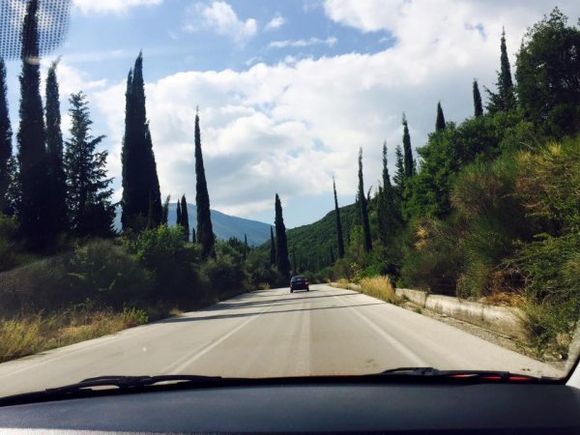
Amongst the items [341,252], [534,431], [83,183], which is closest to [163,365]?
[534,431]

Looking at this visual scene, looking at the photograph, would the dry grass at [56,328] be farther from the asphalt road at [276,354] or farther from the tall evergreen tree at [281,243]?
the tall evergreen tree at [281,243]

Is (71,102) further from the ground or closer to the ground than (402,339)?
further from the ground

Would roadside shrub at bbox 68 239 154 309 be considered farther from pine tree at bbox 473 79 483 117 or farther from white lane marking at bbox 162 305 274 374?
pine tree at bbox 473 79 483 117

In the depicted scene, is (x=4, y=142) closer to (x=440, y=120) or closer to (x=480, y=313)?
(x=480, y=313)

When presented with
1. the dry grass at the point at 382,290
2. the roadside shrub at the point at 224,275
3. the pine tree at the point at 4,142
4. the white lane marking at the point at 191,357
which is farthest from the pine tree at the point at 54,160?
Result: the white lane marking at the point at 191,357

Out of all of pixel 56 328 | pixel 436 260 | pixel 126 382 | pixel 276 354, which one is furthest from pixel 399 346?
pixel 56 328

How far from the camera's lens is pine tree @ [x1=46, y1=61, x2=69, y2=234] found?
A: 3209cm

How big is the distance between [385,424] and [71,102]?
1836 inches

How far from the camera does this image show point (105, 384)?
214 inches

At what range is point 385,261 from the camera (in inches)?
1583

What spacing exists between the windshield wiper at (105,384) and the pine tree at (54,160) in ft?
91.1

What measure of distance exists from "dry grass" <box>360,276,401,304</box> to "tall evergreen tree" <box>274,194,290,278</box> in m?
56.5

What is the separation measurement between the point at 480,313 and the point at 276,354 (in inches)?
240

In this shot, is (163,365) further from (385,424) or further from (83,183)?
(83,183)
